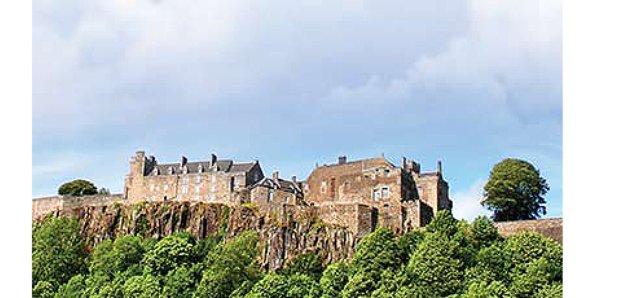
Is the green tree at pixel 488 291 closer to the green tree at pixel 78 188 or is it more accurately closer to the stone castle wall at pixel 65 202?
the stone castle wall at pixel 65 202

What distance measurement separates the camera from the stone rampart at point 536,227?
62.8 feet

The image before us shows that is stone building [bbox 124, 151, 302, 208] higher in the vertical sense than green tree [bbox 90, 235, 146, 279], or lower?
higher

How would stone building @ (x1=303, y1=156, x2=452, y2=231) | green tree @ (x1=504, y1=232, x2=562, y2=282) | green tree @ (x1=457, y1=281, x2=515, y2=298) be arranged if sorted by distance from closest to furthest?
green tree @ (x1=457, y1=281, x2=515, y2=298)
green tree @ (x1=504, y1=232, x2=562, y2=282)
stone building @ (x1=303, y1=156, x2=452, y2=231)

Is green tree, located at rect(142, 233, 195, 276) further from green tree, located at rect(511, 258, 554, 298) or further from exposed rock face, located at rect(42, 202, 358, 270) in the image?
green tree, located at rect(511, 258, 554, 298)

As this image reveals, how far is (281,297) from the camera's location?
17203 millimetres

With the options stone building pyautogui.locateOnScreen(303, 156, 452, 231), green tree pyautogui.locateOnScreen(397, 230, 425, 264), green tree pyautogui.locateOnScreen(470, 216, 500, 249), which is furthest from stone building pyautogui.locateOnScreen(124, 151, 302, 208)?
green tree pyautogui.locateOnScreen(470, 216, 500, 249)

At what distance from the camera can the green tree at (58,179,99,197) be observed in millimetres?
30438

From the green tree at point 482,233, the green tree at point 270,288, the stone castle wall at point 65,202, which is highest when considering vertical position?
the stone castle wall at point 65,202

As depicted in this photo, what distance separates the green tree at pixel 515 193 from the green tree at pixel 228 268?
617 centimetres

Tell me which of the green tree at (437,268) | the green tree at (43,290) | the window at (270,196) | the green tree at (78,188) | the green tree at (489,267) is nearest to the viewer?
the green tree at (489,267)

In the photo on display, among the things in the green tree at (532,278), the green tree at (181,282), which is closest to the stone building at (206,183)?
the green tree at (181,282)

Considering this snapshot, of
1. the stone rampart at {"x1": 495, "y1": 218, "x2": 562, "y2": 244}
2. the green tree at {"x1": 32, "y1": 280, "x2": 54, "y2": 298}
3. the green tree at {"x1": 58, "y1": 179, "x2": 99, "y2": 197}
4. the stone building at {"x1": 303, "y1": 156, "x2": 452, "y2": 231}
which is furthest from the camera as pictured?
the green tree at {"x1": 58, "y1": 179, "x2": 99, "y2": 197}

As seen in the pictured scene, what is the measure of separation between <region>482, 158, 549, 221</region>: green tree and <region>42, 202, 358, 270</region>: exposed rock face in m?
3.77
